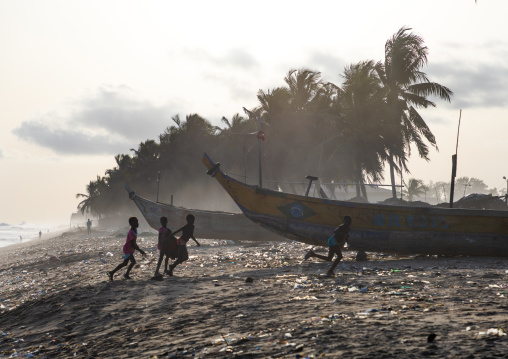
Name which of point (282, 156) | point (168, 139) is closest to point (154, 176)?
point (168, 139)

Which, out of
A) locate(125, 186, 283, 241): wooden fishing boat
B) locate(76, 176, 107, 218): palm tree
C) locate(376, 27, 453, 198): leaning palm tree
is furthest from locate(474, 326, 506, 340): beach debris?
locate(76, 176, 107, 218): palm tree

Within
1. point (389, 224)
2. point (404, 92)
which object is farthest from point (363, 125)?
point (389, 224)

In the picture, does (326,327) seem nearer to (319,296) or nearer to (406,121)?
(319,296)

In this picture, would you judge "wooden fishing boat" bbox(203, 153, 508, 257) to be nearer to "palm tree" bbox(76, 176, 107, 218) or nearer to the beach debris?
the beach debris

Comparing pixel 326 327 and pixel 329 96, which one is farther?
pixel 329 96

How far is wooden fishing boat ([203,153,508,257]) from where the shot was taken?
13.3 metres

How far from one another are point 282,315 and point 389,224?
8.01m

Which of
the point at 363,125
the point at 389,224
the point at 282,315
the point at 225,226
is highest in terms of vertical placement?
the point at 363,125

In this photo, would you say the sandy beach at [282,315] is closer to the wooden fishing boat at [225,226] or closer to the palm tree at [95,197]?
the wooden fishing boat at [225,226]

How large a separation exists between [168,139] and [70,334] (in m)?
54.2

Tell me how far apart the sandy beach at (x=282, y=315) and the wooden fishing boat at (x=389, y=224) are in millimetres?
1175

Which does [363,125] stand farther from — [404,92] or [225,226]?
[225,226]

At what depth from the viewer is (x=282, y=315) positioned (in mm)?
6719

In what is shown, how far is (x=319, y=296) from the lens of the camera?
7832mm
